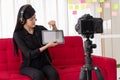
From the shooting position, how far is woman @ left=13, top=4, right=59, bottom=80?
2.68 metres

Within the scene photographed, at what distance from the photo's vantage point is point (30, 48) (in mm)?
2787

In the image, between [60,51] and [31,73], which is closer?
[31,73]

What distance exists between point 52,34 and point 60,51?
545 mm

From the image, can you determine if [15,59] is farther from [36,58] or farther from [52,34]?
[52,34]

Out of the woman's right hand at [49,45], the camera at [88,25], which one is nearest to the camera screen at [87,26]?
the camera at [88,25]

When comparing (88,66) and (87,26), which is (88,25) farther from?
(88,66)

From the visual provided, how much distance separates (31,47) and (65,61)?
0.64 metres

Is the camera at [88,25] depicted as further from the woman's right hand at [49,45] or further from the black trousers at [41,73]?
the black trousers at [41,73]

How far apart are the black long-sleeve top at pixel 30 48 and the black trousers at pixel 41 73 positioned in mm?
75

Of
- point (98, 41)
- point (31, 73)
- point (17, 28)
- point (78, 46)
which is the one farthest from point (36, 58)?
point (98, 41)

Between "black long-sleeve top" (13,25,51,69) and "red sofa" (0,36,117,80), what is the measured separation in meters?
0.18

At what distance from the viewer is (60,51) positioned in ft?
10.8

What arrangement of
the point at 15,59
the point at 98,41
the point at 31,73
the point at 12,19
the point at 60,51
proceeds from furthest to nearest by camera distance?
the point at 98,41, the point at 12,19, the point at 60,51, the point at 15,59, the point at 31,73

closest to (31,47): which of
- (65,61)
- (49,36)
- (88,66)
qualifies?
(49,36)
